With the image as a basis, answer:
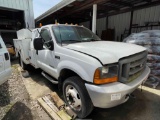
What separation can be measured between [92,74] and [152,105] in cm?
206

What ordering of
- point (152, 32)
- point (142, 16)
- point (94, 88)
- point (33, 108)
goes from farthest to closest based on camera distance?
point (142, 16) → point (152, 32) → point (33, 108) → point (94, 88)

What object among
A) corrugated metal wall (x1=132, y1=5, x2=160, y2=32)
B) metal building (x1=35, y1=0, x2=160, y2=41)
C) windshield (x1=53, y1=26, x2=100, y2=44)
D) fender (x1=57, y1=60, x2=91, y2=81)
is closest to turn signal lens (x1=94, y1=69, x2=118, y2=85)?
fender (x1=57, y1=60, x2=91, y2=81)

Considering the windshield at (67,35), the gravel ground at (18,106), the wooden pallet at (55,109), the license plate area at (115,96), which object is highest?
the windshield at (67,35)

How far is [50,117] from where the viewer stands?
2.50m

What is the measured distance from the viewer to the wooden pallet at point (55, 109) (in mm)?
2383

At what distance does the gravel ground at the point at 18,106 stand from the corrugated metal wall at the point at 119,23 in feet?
29.4

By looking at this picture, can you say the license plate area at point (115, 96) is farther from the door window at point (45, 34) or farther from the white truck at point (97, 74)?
the door window at point (45, 34)

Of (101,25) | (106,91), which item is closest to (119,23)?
(101,25)

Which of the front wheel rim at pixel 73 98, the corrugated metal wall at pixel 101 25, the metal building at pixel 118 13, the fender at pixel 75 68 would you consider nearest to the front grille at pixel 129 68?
the fender at pixel 75 68

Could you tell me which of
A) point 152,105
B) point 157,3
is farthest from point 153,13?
point 152,105

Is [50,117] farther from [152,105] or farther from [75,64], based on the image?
[152,105]

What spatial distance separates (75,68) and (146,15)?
27.7 feet

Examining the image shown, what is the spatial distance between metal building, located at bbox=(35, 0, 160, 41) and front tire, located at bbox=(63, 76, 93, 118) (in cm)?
497

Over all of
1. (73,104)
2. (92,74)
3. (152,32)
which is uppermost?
(152,32)
